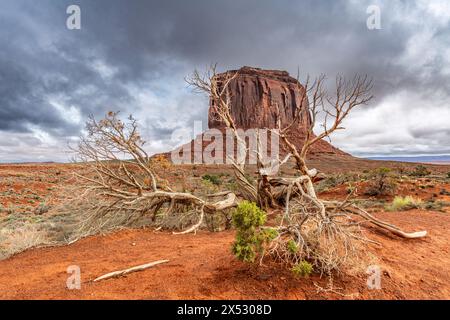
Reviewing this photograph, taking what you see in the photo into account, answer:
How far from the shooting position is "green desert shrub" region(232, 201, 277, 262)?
3467mm

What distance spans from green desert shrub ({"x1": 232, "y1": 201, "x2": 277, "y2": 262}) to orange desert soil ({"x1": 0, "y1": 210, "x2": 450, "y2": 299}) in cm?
39

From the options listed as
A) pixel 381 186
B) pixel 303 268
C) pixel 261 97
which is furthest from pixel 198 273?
pixel 261 97

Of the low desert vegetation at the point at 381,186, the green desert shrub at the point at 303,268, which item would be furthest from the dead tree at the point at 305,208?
the low desert vegetation at the point at 381,186

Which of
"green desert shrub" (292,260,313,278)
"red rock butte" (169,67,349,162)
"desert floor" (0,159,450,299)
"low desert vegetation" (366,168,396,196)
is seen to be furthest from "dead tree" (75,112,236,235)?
"red rock butte" (169,67,349,162)

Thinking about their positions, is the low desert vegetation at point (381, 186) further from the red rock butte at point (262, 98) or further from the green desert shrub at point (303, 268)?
the red rock butte at point (262, 98)

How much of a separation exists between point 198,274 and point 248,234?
0.98 meters

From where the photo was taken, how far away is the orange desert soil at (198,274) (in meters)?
3.40

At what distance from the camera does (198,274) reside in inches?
153

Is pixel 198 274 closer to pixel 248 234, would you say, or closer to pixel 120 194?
pixel 248 234

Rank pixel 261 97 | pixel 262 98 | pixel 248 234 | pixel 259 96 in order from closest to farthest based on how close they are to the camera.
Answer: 1. pixel 248 234
2. pixel 262 98
3. pixel 261 97
4. pixel 259 96

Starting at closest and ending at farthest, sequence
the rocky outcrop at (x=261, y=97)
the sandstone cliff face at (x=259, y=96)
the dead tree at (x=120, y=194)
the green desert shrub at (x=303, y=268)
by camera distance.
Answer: the green desert shrub at (x=303, y=268), the dead tree at (x=120, y=194), the rocky outcrop at (x=261, y=97), the sandstone cliff face at (x=259, y=96)

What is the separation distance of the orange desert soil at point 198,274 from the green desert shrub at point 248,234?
39 centimetres
